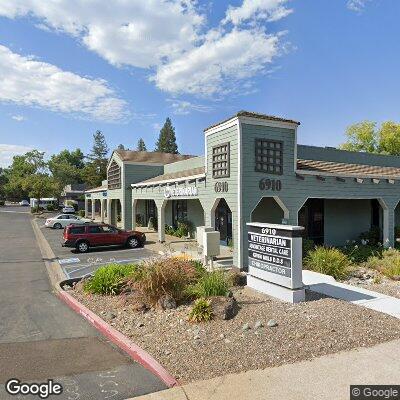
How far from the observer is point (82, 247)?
19.4 metres

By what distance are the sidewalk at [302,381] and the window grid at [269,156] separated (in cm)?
883

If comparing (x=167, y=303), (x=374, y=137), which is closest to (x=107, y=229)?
(x=167, y=303)

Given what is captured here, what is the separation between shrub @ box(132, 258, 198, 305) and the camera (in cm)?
841

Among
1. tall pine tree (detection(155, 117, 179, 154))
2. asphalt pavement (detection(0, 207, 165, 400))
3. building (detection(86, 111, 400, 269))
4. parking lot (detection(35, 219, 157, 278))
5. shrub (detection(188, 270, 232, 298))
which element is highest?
tall pine tree (detection(155, 117, 179, 154))

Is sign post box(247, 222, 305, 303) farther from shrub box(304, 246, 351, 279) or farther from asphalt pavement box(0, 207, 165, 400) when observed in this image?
asphalt pavement box(0, 207, 165, 400)

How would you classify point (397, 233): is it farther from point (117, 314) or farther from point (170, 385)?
point (170, 385)

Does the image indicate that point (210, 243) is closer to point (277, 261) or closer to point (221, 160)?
point (277, 261)

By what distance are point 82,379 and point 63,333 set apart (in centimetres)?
229

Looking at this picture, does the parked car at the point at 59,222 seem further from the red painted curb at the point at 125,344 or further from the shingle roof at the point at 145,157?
the red painted curb at the point at 125,344

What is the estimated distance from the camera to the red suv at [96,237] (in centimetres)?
1928

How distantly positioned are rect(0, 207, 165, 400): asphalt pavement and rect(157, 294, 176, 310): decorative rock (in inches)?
60.6

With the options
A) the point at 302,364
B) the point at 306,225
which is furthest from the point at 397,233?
the point at 302,364

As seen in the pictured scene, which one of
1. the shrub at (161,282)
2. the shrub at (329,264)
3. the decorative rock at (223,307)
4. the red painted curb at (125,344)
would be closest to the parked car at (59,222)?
the shrub at (329,264)

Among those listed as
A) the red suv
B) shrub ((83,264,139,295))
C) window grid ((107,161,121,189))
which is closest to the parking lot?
the red suv
